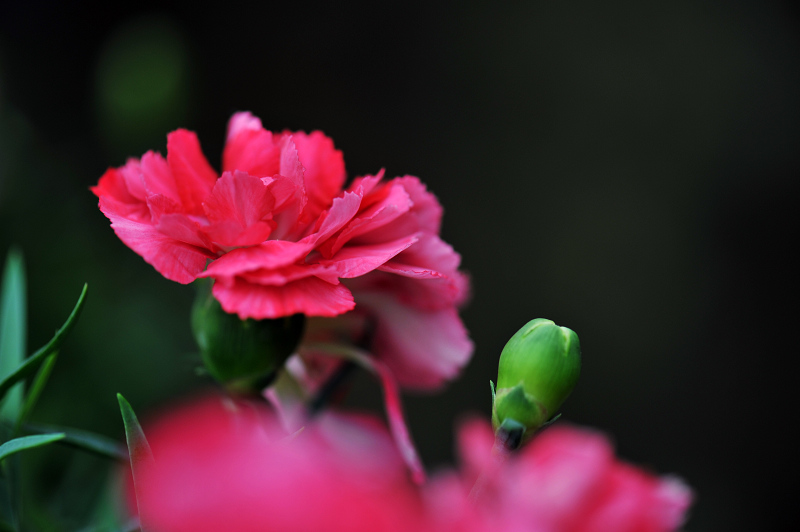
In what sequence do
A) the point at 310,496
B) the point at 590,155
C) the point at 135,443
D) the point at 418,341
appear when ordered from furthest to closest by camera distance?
the point at 590,155 → the point at 418,341 → the point at 135,443 → the point at 310,496

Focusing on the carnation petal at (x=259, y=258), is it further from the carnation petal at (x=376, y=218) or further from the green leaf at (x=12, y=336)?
the green leaf at (x=12, y=336)

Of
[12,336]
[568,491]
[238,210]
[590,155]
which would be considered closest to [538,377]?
[568,491]

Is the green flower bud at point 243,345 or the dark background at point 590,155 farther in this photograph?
the dark background at point 590,155

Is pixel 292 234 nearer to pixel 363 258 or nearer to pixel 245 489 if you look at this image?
pixel 363 258

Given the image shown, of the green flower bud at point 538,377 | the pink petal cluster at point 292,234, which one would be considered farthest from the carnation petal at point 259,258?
the green flower bud at point 538,377

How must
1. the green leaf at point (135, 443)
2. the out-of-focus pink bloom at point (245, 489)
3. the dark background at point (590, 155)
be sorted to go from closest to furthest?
the out-of-focus pink bloom at point (245, 489) → the green leaf at point (135, 443) → the dark background at point (590, 155)

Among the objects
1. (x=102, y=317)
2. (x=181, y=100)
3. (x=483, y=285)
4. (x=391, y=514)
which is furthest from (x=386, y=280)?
(x=483, y=285)
